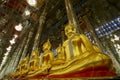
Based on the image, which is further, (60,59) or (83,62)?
(60,59)

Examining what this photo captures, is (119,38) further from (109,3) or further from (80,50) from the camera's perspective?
(80,50)

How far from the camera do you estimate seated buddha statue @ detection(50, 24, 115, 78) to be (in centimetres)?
92

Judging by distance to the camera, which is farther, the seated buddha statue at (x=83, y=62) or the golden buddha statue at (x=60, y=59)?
the golden buddha statue at (x=60, y=59)

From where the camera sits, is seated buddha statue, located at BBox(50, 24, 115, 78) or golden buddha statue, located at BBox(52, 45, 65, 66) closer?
seated buddha statue, located at BBox(50, 24, 115, 78)

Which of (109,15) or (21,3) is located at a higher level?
(21,3)

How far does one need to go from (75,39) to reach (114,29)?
1.51 metres

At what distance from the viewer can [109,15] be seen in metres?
2.73

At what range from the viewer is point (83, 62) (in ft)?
3.29

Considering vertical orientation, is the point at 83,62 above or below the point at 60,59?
below

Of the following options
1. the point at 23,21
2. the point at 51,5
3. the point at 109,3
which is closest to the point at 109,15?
the point at 109,3

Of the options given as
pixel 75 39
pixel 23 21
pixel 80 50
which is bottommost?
pixel 80 50

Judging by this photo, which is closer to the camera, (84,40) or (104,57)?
(104,57)

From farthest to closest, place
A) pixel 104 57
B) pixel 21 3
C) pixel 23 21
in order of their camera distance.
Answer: pixel 21 3, pixel 23 21, pixel 104 57

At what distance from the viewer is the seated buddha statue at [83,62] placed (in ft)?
3.00
